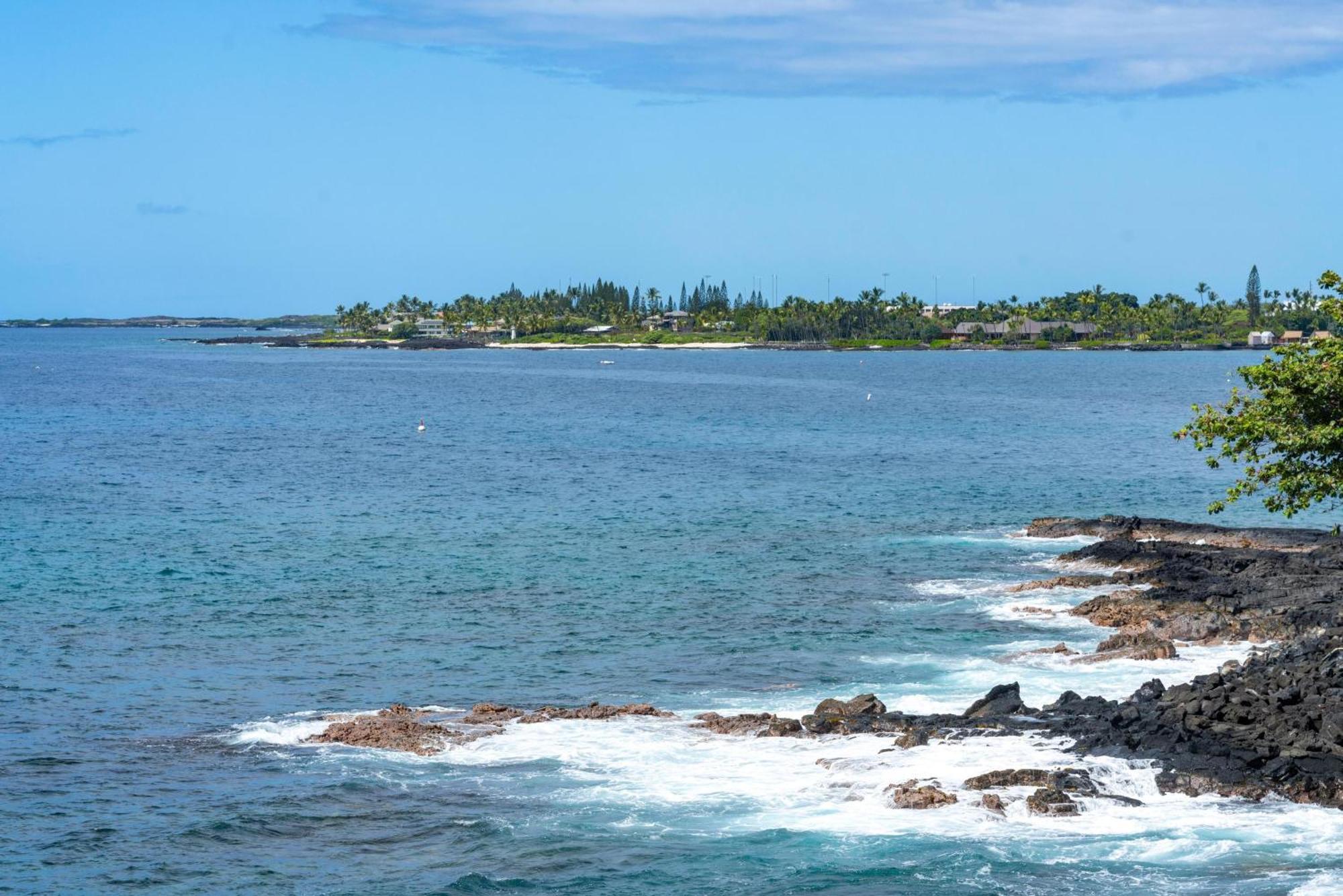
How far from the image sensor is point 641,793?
2625 centimetres

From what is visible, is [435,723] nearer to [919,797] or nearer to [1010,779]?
[919,797]

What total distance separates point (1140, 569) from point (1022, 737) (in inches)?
795

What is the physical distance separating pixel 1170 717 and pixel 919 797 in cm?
544

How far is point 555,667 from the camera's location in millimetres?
36188

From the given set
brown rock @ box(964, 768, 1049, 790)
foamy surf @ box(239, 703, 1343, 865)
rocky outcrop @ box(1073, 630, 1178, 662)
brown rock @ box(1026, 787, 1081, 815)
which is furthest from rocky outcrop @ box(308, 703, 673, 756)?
rocky outcrop @ box(1073, 630, 1178, 662)

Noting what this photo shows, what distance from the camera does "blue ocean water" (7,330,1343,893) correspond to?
23422 millimetres

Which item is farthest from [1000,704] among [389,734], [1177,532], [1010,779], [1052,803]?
[1177,532]

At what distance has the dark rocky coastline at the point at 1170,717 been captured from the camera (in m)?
25.1

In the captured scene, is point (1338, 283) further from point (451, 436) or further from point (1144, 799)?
point (451, 436)

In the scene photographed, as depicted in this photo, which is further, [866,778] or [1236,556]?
[1236,556]

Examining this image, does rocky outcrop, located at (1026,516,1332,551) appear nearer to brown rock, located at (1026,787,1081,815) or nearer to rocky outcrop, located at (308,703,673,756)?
rocky outcrop, located at (308,703,673,756)

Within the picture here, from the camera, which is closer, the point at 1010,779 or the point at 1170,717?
the point at 1010,779

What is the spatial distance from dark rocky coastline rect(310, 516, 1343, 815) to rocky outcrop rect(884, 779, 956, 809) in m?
0.02

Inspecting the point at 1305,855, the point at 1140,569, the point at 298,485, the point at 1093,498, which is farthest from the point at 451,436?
the point at 1305,855
